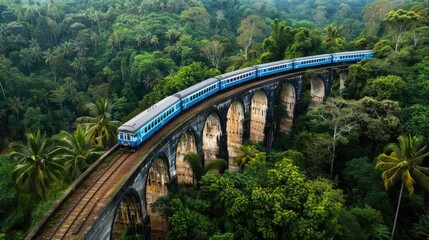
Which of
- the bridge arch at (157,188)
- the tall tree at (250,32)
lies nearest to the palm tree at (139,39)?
the tall tree at (250,32)

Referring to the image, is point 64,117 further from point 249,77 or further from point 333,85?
point 333,85

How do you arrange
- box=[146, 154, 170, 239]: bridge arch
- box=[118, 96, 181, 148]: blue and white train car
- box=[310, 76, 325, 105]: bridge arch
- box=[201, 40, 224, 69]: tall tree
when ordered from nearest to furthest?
box=[118, 96, 181, 148]: blue and white train car → box=[146, 154, 170, 239]: bridge arch → box=[310, 76, 325, 105]: bridge arch → box=[201, 40, 224, 69]: tall tree

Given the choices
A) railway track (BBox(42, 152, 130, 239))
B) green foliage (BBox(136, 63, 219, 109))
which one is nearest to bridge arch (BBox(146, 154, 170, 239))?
railway track (BBox(42, 152, 130, 239))

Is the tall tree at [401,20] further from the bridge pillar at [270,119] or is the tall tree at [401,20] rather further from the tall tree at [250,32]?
the tall tree at [250,32]

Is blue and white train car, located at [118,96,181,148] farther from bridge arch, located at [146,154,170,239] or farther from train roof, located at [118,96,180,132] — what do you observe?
bridge arch, located at [146,154,170,239]

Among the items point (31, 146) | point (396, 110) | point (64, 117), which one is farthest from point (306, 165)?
point (64, 117)
